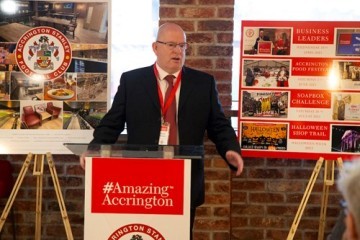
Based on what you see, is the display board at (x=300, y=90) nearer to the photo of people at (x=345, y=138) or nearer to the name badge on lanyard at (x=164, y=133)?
the photo of people at (x=345, y=138)

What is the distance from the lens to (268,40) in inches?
126

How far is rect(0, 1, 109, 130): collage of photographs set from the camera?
3.24 meters

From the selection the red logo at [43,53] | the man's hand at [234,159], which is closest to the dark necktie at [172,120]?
the man's hand at [234,159]

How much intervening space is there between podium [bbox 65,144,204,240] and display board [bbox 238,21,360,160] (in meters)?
1.34

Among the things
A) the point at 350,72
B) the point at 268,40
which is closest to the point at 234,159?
the point at 268,40

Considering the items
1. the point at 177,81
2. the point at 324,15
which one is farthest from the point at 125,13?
the point at 324,15

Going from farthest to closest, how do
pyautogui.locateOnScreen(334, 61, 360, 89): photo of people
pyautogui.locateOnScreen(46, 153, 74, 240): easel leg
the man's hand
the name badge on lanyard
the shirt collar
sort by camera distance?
1. pyautogui.locateOnScreen(334, 61, 360, 89): photo of people
2. pyautogui.locateOnScreen(46, 153, 74, 240): easel leg
3. the shirt collar
4. the name badge on lanyard
5. the man's hand

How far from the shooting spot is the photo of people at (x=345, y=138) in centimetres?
319

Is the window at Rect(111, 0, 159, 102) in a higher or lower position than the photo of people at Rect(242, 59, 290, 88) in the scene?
higher

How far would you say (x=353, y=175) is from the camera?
0.94 metres

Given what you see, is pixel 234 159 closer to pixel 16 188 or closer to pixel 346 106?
pixel 346 106

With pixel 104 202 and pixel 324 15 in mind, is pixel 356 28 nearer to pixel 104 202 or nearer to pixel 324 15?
pixel 324 15

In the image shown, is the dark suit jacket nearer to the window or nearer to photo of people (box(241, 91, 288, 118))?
photo of people (box(241, 91, 288, 118))

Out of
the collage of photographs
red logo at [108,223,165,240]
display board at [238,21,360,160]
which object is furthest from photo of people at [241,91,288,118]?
red logo at [108,223,165,240]
